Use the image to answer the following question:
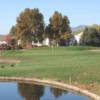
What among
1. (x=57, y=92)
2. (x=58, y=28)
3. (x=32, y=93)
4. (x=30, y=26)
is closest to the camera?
(x=32, y=93)

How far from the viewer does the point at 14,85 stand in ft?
101

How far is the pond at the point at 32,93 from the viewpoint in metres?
25.6

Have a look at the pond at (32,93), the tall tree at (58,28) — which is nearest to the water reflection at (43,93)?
the pond at (32,93)

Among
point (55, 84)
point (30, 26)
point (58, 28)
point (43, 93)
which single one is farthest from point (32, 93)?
point (58, 28)

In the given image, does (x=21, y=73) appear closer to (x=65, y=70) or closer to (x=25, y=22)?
(x=65, y=70)

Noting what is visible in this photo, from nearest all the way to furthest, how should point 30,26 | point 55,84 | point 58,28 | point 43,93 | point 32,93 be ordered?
point 43,93 → point 32,93 → point 55,84 → point 30,26 → point 58,28

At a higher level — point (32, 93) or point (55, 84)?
point (55, 84)

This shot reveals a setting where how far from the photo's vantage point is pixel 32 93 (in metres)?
27.5

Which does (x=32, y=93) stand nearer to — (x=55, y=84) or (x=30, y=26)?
(x=55, y=84)

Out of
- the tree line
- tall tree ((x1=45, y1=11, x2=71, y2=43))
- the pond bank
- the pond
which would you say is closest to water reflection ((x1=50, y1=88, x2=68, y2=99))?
the pond

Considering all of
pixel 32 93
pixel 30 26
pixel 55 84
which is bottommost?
pixel 32 93

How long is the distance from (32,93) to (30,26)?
3190 inches

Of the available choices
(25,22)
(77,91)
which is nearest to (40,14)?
(25,22)

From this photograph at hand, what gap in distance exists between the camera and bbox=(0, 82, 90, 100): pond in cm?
2559
